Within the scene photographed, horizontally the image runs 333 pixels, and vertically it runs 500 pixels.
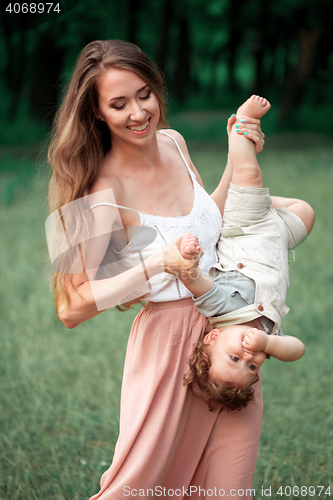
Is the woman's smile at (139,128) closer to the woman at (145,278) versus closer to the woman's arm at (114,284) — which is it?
the woman at (145,278)

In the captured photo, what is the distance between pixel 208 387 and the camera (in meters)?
1.90

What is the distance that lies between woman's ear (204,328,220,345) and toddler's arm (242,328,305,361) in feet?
0.44

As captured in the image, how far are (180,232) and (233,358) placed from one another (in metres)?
0.50

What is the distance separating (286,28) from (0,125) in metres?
8.83

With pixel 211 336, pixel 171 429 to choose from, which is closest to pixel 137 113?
pixel 211 336

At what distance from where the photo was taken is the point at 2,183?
8672mm

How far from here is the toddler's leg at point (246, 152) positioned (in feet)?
6.46

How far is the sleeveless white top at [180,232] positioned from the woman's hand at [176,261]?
191 mm

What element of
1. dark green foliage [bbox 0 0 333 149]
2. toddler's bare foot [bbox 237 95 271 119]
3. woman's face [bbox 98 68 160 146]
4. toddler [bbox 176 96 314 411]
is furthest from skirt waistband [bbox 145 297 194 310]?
dark green foliage [bbox 0 0 333 149]

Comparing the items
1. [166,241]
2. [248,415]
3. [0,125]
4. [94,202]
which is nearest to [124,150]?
[94,202]

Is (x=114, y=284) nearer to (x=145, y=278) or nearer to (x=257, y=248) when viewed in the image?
(x=145, y=278)

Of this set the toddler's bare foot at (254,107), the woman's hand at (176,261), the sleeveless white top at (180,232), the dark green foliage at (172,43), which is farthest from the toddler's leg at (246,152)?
the dark green foliage at (172,43)

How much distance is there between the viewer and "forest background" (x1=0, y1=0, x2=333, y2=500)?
9.95 feet

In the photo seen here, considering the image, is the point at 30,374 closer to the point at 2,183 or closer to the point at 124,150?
the point at 124,150
